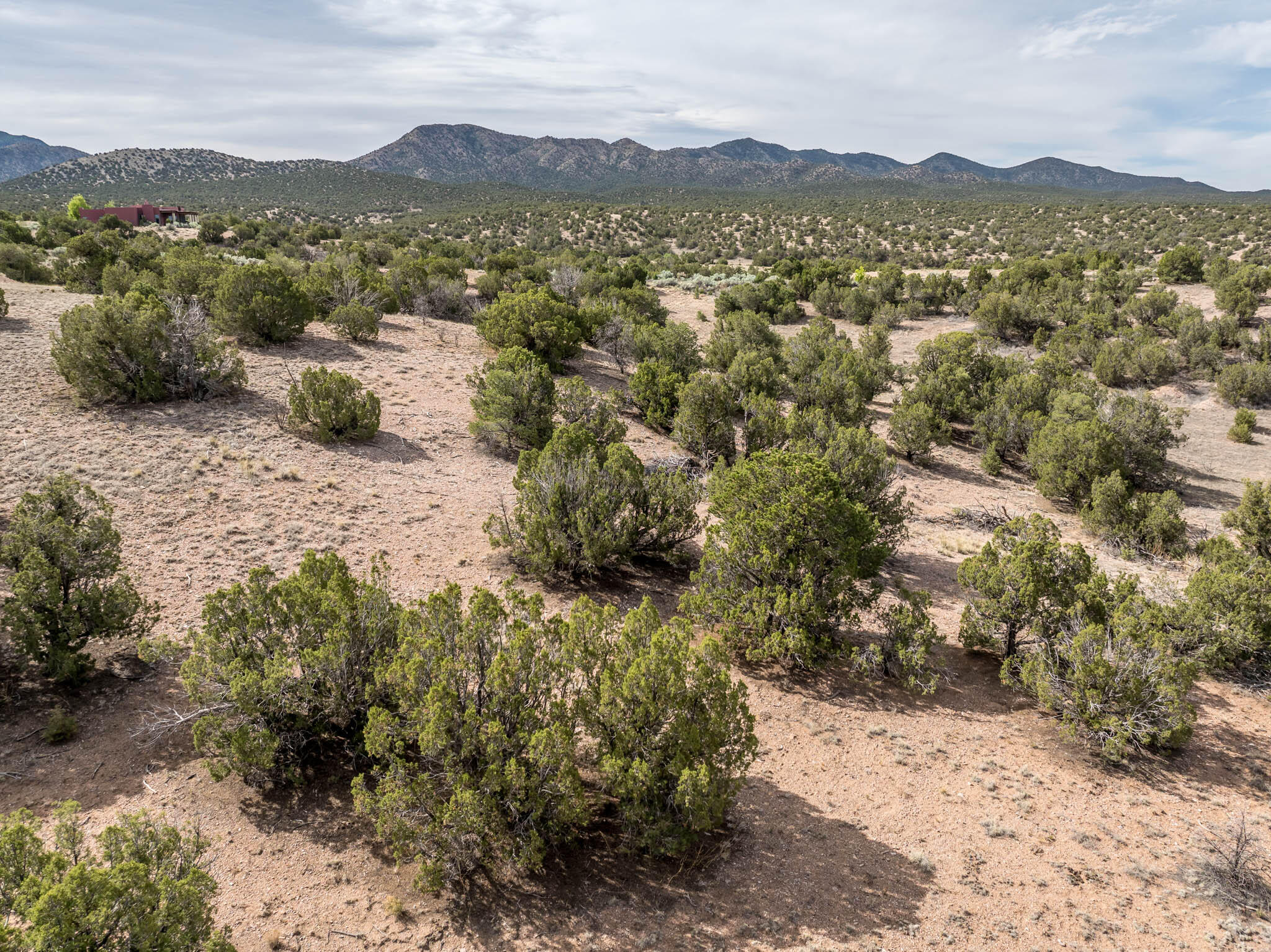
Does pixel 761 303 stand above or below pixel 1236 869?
above

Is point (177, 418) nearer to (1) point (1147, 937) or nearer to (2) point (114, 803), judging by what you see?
(2) point (114, 803)

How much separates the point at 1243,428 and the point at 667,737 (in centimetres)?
2268

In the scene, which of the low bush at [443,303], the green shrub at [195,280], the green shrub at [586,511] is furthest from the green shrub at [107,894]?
the low bush at [443,303]

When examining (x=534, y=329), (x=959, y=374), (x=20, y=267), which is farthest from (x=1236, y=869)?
(x=20, y=267)

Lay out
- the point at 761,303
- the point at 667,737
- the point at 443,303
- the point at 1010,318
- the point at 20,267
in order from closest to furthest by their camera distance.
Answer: the point at 667,737, the point at 20,267, the point at 443,303, the point at 1010,318, the point at 761,303

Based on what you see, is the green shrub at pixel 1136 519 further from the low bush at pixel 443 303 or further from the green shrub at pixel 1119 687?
the low bush at pixel 443 303

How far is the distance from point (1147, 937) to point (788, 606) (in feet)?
13.3

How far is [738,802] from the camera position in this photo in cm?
620

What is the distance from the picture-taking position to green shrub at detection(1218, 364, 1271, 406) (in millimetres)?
20922

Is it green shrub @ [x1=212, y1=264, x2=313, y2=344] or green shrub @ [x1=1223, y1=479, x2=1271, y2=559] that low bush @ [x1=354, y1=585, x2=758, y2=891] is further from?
green shrub @ [x1=212, y1=264, x2=313, y2=344]

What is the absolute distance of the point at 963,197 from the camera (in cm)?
8362

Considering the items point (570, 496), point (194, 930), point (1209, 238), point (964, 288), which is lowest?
point (194, 930)

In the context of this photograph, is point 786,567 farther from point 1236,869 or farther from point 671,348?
point 671,348

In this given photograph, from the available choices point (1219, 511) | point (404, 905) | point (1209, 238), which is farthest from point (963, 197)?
point (404, 905)
